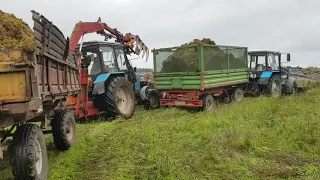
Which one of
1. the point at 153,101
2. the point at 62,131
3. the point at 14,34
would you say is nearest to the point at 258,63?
the point at 153,101

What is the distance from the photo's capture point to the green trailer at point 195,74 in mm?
11469

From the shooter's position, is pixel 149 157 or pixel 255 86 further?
pixel 255 86

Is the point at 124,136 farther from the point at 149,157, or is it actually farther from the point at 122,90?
the point at 122,90

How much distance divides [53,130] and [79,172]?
178 centimetres

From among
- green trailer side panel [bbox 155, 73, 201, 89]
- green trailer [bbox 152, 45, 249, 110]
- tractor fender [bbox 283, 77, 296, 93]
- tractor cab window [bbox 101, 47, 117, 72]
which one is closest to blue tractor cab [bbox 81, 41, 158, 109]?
tractor cab window [bbox 101, 47, 117, 72]

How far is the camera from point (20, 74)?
3848 mm

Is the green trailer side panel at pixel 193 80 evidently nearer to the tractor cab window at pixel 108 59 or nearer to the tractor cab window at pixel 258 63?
the tractor cab window at pixel 108 59

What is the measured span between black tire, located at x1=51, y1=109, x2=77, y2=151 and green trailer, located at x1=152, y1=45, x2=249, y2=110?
5158mm

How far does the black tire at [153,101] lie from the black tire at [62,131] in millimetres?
5684

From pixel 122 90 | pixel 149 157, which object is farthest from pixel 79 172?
pixel 122 90

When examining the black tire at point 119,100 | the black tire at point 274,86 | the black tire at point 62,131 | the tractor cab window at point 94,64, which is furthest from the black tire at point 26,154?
the black tire at point 274,86

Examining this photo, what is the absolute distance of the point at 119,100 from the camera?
34.6 feet

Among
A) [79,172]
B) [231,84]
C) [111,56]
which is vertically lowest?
[79,172]

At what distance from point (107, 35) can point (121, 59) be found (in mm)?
1302
